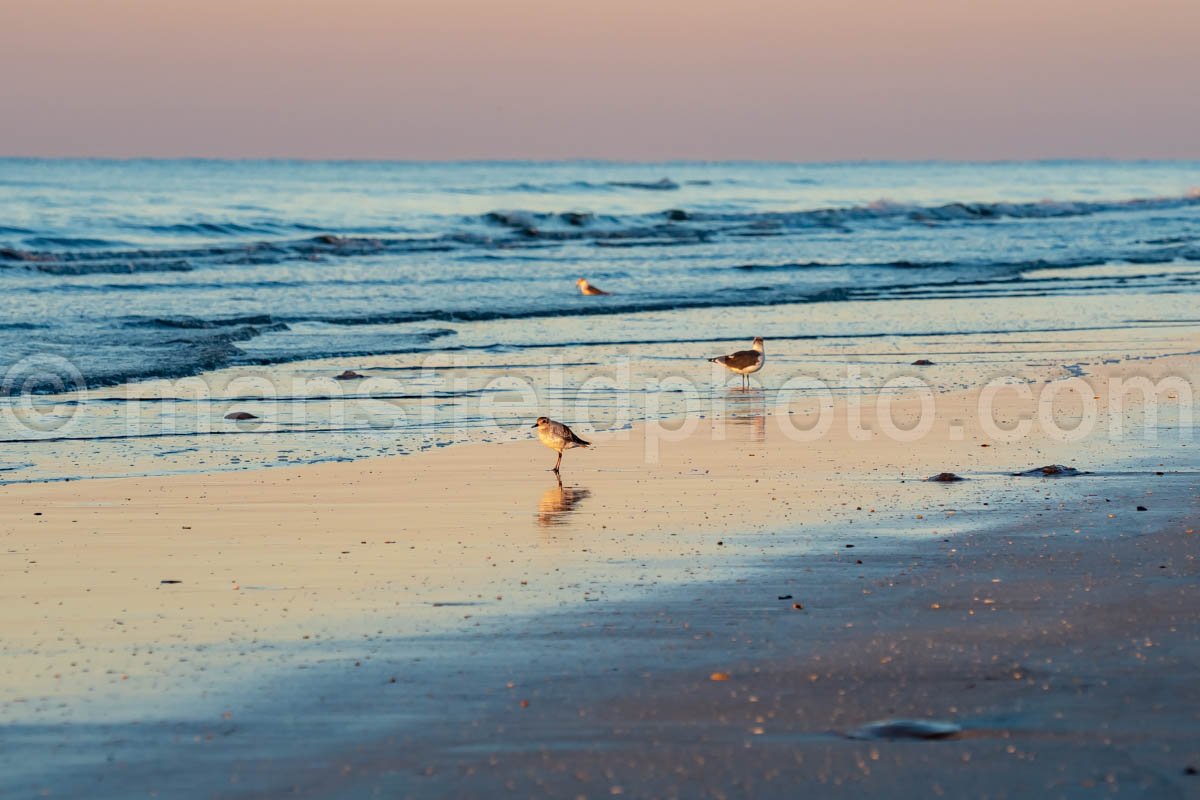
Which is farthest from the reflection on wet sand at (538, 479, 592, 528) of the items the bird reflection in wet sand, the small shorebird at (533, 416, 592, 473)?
the small shorebird at (533, 416, 592, 473)

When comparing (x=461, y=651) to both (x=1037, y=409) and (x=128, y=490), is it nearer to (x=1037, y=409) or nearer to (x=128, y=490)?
(x=128, y=490)

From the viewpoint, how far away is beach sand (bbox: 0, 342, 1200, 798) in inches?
177

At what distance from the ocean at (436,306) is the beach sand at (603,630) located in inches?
88.2

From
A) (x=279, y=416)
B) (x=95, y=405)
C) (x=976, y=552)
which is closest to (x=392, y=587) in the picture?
(x=976, y=552)

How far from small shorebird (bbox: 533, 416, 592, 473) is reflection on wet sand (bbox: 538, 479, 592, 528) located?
0.37 metres

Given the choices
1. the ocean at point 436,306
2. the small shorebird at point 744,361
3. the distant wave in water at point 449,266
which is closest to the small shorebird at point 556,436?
the ocean at point 436,306

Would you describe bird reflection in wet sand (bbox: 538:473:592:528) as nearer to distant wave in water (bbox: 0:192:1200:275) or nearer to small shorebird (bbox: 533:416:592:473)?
small shorebird (bbox: 533:416:592:473)

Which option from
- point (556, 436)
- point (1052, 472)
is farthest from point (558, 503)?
point (1052, 472)

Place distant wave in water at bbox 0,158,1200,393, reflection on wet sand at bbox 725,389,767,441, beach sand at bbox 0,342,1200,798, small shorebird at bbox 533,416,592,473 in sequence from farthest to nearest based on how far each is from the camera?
distant wave in water at bbox 0,158,1200,393
reflection on wet sand at bbox 725,389,767,441
small shorebird at bbox 533,416,592,473
beach sand at bbox 0,342,1200,798

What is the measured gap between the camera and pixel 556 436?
9539mm

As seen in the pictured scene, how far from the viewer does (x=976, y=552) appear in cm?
716

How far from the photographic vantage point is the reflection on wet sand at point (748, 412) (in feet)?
36.7

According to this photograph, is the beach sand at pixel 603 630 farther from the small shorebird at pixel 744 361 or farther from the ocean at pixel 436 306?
the small shorebird at pixel 744 361

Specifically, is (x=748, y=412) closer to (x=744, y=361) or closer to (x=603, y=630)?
(x=744, y=361)
